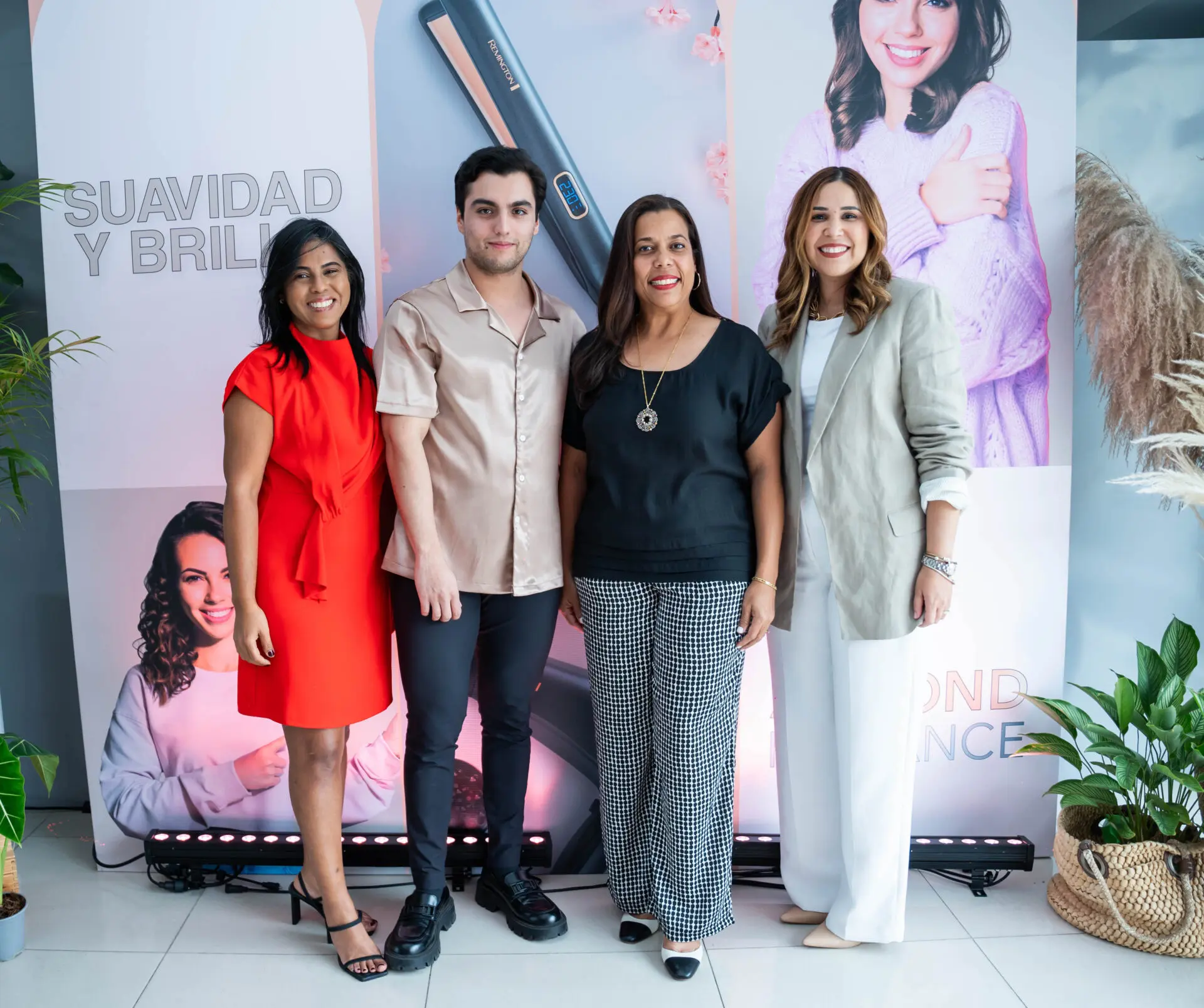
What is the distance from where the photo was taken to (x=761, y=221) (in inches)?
96.8

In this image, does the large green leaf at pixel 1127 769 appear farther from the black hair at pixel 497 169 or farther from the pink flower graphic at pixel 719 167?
the black hair at pixel 497 169

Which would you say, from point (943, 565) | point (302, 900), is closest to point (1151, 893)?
point (943, 565)

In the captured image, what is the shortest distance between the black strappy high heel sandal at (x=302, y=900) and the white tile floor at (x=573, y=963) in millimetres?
39

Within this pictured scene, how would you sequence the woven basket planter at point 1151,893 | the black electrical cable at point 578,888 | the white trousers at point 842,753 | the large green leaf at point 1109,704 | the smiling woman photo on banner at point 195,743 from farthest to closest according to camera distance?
the smiling woman photo on banner at point 195,743, the black electrical cable at point 578,888, the large green leaf at point 1109,704, the woven basket planter at point 1151,893, the white trousers at point 842,753

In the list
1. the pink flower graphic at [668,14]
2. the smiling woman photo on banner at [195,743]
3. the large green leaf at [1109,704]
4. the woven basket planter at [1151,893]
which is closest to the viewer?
the woven basket planter at [1151,893]

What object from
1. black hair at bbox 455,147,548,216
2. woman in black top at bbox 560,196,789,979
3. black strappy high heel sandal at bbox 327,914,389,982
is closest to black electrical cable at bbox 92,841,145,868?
black strappy high heel sandal at bbox 327,914,389,982

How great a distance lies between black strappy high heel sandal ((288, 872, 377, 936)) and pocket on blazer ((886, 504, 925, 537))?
154 centimetres

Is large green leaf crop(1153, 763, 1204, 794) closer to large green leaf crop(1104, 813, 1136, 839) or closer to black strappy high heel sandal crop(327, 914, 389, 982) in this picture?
large green leaf crop(1104, 813, 1136, 839)

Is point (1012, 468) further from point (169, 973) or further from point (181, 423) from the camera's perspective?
point (169, 973)

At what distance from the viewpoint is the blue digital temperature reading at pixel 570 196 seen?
96.1 inches

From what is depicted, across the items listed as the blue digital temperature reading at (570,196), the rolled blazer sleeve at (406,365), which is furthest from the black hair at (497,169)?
the blue digital temperature reading at (570,196)

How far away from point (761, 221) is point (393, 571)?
4.23 feet

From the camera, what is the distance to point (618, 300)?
202cm

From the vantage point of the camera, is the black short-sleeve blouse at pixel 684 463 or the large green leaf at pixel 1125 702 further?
the large green leaf at pixel 1125 702
